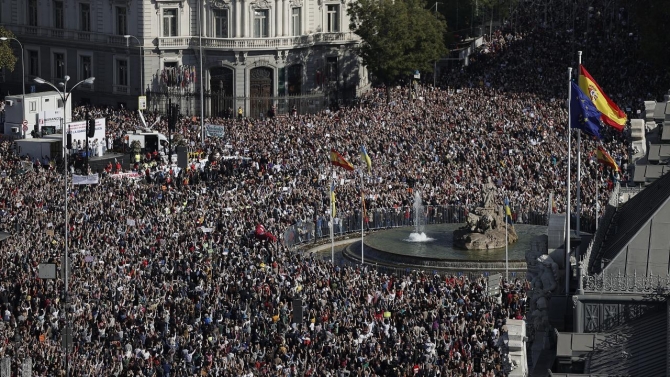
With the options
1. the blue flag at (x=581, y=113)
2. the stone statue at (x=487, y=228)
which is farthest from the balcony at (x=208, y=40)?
the blue flag at (x=581, y=113)

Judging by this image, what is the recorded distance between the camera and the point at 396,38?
102000 mm

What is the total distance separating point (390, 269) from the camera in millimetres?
64125

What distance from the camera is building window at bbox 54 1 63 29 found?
354 feet

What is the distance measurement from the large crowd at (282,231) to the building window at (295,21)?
6.71m

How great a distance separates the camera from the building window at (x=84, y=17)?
106 metres

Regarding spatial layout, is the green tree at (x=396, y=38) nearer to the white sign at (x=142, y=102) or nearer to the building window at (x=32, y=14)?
the white sign at (x=142, y=102)

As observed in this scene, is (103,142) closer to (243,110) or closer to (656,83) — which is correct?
(243,110)

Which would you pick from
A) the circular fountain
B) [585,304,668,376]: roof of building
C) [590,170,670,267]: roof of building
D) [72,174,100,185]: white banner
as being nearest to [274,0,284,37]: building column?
the circular fountain

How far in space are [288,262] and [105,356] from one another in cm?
1112

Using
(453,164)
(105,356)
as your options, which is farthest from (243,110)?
(105,356)

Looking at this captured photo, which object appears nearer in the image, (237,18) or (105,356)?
(105,356)

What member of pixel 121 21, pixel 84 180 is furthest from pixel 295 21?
pixel 84 180

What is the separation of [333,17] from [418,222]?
39.3 m

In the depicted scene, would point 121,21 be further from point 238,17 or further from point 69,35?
point 238,17
